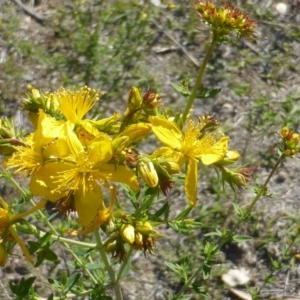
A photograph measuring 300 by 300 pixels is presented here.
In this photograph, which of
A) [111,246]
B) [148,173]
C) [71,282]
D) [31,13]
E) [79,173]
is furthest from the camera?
[31,13]

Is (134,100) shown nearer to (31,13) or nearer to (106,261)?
(106,261)

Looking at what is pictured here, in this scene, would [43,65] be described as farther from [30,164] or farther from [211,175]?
[30,164]

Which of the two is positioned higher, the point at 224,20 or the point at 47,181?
the point at 224,20

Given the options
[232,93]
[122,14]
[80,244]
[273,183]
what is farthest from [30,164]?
[122,14]

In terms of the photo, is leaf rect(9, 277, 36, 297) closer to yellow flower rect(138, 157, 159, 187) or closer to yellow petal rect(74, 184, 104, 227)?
yellow petal rect(74, 184, 104, 227)

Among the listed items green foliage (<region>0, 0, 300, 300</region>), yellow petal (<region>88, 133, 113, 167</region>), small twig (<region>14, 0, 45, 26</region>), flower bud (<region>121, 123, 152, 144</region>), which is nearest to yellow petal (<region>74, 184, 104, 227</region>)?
yellow petal (<region>88, 133, 113, 167</region>)

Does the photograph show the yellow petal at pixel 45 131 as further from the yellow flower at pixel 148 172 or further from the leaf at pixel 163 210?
the leaf at pixel 163 210

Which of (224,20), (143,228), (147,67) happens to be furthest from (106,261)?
(147,67)
